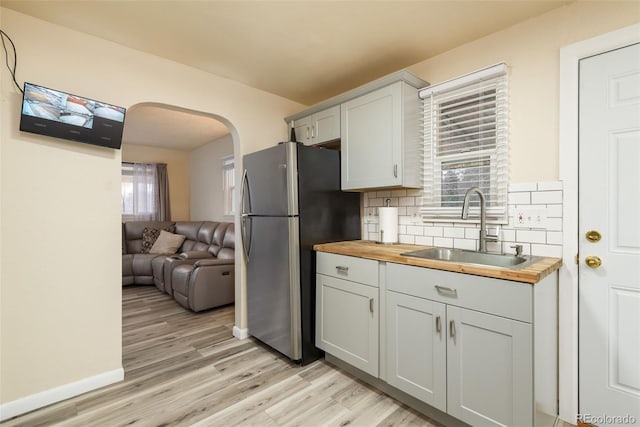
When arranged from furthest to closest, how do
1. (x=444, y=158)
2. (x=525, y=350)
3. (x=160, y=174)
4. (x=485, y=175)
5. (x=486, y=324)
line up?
(x=160, y=174) < (x=444, y=158) < (x=485, y=175) < (x=486, y=324) < (x=525, y=350)

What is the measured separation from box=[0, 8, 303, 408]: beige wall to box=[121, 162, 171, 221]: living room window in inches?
161

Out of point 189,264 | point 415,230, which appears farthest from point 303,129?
point 189,264

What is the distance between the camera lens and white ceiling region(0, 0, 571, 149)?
5.71 ft

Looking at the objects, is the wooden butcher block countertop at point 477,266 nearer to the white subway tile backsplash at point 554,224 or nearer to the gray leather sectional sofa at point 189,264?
the white subway tile backsplash at point 554,224

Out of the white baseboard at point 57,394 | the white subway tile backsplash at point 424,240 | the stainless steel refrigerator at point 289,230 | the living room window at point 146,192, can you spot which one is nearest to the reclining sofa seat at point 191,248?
the living room window at point 146,192

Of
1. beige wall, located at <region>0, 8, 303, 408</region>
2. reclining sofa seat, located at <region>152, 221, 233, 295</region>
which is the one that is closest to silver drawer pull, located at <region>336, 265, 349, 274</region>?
beige wall, located at <region>0, 8, 303, 408</region>

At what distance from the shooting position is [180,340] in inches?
110

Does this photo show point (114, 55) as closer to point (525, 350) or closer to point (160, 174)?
point (525, 350)

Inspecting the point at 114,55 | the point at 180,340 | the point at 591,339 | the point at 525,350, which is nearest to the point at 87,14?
the point at 114,55

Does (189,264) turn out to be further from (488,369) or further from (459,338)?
(488,369)

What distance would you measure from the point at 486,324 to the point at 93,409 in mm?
2310

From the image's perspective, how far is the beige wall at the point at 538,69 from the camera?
1.64m

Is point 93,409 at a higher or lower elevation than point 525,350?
lower

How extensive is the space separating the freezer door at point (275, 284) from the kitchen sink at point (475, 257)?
89 cm
